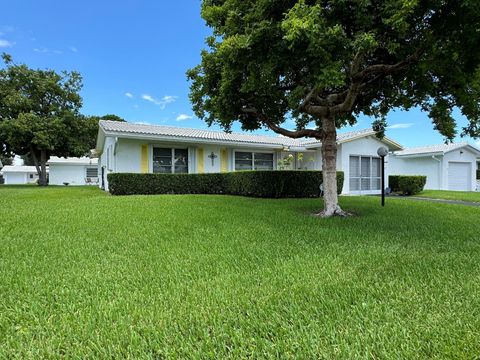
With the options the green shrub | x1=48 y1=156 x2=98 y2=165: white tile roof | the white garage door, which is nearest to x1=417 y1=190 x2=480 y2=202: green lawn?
the white garage door

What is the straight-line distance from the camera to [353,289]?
3.10m

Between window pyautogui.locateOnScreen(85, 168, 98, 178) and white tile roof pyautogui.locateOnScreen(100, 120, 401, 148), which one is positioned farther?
window pyautogui.locateOnScreen(85, 168, 98, 178)

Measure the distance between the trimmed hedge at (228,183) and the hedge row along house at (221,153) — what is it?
1.75 metres

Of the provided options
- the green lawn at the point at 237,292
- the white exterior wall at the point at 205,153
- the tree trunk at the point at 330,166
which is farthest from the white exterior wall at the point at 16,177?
the tree trunk at the point at 330,166

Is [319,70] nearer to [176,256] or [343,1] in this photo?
[343,1]

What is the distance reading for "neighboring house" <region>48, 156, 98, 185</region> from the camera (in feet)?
114

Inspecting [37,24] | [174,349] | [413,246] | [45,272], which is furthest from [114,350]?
[37,24]

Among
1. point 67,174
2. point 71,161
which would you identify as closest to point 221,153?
point 71,161

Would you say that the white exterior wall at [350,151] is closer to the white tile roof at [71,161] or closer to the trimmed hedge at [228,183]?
the trimmed hedge at [228,183]

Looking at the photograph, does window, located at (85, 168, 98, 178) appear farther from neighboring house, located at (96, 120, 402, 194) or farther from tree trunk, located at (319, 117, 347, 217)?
tree trunk, located at (319, 117, 347, 217)

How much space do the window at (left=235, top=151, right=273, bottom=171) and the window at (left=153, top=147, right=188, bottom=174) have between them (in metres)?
3.00

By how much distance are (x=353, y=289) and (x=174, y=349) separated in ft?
6.20

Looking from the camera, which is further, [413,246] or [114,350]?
[413,246]

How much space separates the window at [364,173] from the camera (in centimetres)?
1773
